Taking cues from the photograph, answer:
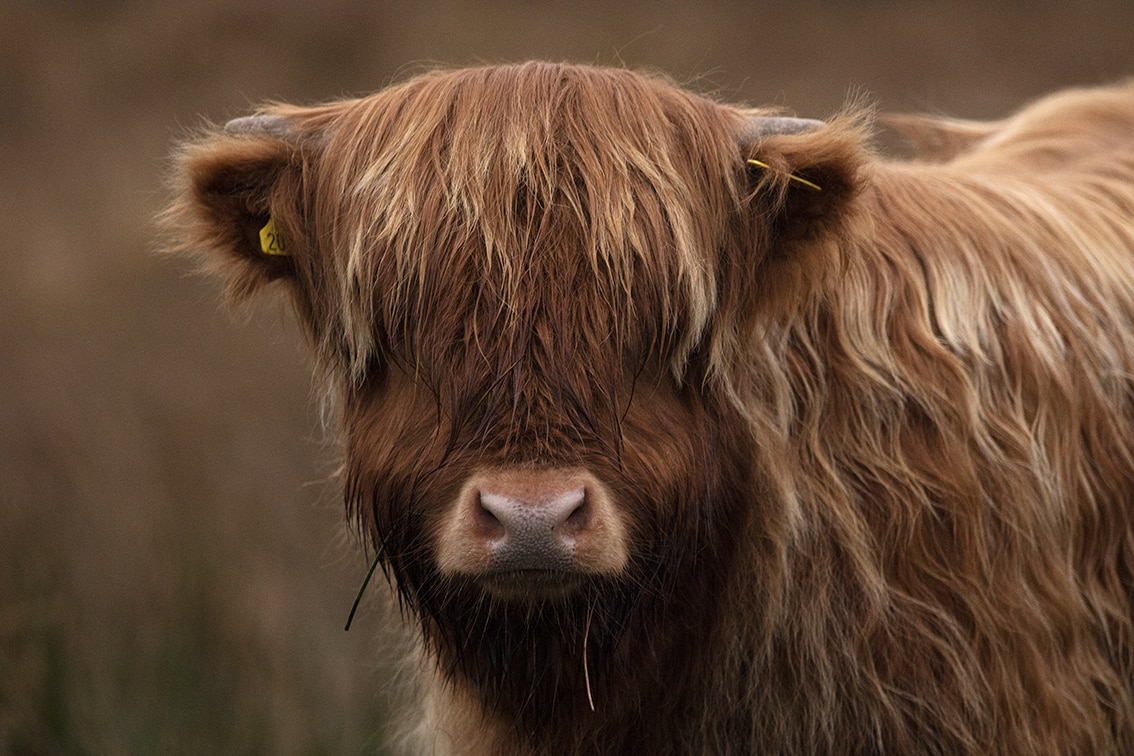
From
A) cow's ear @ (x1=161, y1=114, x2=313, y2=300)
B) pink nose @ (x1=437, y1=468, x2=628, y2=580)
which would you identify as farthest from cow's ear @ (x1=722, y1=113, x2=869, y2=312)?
cow's ear @ (x1=161, y1=114, x2=313, y2=300)

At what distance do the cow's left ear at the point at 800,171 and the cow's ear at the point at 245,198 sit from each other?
859 mm

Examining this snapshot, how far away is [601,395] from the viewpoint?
2.43m

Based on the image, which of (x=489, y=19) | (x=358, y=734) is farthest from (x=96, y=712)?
(x=489, y=19)

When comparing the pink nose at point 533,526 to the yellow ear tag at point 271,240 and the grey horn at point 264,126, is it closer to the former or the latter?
the yellow ear tag at point 271,240

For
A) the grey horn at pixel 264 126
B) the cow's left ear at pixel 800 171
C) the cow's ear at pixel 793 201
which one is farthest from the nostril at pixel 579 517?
the grey horn at pixel 264 126

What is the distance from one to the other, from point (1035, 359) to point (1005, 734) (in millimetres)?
763

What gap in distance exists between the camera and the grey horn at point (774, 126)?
8.84 ft

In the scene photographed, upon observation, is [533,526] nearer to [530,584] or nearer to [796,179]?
[530,584]

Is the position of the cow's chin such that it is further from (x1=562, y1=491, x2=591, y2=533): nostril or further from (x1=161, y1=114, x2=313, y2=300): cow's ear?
(x1=161, y1=114, x2=313, y2=300): cow's ear

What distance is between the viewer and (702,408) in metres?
2.65

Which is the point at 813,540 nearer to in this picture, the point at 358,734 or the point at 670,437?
the point at 670,437

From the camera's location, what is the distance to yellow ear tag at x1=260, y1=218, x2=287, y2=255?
9.16ft

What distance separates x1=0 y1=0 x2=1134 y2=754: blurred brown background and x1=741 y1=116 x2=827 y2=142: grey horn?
1.30 metres

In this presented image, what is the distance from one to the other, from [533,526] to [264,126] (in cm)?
106
